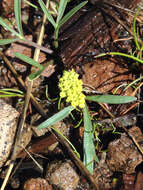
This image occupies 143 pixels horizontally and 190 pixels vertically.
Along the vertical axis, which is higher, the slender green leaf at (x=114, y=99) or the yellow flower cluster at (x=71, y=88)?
the yellow flower cluster at (x=71, y=88)

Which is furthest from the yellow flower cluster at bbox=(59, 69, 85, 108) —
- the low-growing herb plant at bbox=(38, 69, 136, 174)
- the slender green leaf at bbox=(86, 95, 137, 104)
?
the slender green leaf at bbox=(86, 95, 137, 104)

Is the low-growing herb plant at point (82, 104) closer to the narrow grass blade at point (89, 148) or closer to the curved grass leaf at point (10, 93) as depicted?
the narrow grass blade at point (89, 148)

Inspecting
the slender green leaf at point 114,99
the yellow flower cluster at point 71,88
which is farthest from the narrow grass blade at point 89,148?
the yellow flower cluster at point 71,88

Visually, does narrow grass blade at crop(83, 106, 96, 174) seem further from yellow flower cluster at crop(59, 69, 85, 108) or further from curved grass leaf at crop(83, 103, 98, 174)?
yellow flower cluster at crop(59, 69, 85, 108)

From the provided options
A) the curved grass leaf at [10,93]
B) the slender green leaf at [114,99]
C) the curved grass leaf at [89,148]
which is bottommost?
the curved grass leaf at [89,148]

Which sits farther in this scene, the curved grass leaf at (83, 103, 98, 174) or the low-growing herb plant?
the curved grass leaf at (83, 103, 98, 174)

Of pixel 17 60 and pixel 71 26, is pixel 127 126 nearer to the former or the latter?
pixel 71 26

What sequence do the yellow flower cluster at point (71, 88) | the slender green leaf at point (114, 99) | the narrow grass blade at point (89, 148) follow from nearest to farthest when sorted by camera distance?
the yellow flower cluster at point (71, 88)
the slender green leaf at point (114, 99)
the narrow grass blade at point (89, 148)

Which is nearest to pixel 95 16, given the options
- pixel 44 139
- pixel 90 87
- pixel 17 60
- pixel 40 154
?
pixel 90 87

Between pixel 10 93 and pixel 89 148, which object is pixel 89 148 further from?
pixel 10 93

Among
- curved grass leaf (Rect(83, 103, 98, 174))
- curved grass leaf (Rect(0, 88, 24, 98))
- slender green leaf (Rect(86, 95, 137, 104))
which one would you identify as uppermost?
curved grass leaf (Rect(0, 88, 24, 98))

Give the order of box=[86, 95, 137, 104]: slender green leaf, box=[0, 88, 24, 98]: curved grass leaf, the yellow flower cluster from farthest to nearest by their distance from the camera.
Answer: box=[0, 88, 24, 98]: curved grass leaf → box=[86, 95, 137, 104]: slender green leaf → the yellow flower cluster
